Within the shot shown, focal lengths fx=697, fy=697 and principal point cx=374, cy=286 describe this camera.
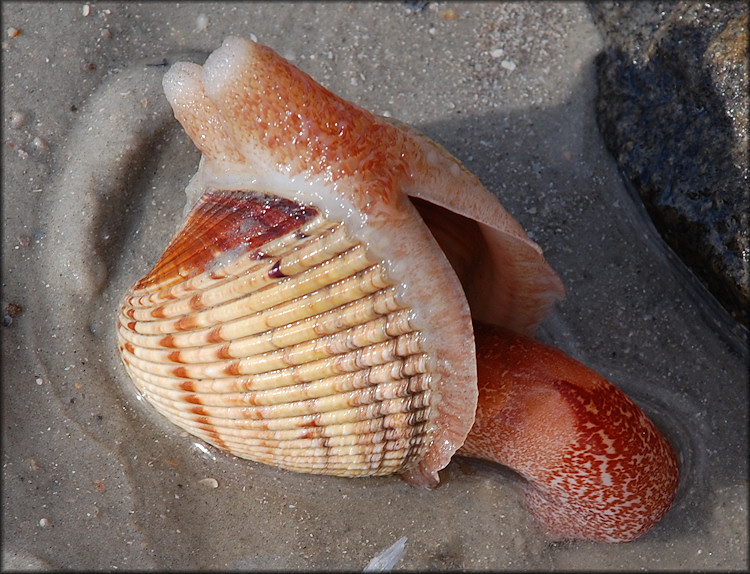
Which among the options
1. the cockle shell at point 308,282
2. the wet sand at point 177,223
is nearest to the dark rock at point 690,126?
the wet sand at point 177,223

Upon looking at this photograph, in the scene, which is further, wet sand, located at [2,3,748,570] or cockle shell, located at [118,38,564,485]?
wet sand, located at [2,3,748,570]

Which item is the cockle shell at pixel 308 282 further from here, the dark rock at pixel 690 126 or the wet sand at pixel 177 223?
the dark rock at pixel 690 126

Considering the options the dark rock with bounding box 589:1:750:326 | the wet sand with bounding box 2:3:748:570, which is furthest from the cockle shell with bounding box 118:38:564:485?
the dark rock with bounding box 589:1:750:326

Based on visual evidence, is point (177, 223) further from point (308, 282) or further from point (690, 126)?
point (690, 126)

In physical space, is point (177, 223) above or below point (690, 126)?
below

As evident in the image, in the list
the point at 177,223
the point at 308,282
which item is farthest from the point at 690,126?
the point at 177,223

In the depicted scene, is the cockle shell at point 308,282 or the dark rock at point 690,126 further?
the dark rock at point 690,126

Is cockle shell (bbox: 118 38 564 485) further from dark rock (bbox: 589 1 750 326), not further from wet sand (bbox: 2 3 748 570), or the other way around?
dark rock (bbox: 589 1 750 326)
